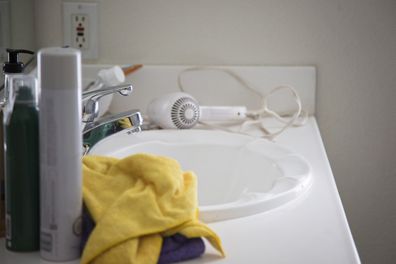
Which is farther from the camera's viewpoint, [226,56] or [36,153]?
[226,56]

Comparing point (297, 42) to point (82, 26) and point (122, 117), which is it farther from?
point (122, 117)

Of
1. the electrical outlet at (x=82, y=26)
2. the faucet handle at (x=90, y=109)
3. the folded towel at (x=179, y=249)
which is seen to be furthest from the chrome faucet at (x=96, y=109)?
the electrical outlet at (x=82, y=26)

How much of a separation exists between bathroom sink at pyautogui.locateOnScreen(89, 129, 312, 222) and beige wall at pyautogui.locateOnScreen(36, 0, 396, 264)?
26 cm

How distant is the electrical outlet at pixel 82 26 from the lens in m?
1.41

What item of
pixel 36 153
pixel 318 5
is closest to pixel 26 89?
pixel 36 153

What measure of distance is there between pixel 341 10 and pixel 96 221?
879 millimetres

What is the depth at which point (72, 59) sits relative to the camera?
0.65m

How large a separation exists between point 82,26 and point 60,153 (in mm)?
796

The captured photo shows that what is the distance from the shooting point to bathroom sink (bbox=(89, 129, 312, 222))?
1.07 m

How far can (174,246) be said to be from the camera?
0.68 metres

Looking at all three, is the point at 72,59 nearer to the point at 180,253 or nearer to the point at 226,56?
the point at 180,253

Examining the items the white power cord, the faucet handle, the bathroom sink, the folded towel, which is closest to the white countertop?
the folded towel

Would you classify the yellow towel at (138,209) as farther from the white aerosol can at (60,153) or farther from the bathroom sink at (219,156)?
the bathroom sink at (219,156)

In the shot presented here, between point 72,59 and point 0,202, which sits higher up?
point 72,59
